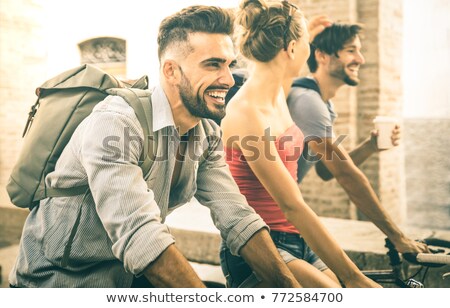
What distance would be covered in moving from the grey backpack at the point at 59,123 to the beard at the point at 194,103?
0.72 ft

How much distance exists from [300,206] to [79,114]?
121cm

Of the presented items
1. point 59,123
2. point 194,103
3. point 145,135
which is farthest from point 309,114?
point 59,123

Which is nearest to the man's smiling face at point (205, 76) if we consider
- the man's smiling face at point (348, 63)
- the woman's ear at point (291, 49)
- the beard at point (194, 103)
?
the beard at point (194, 103)

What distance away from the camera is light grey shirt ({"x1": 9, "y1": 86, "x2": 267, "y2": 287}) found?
188 centimetres

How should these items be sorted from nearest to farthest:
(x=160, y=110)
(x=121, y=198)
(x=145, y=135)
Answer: (x=121, y=198)
(x=145, y=135)
(x=160, y=110)

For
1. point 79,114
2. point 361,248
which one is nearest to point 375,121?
point 361,248

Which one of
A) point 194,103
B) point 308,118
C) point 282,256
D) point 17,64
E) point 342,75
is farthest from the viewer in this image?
point 17,64

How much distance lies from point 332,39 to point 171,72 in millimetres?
1033

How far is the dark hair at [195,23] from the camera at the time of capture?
2488 mm

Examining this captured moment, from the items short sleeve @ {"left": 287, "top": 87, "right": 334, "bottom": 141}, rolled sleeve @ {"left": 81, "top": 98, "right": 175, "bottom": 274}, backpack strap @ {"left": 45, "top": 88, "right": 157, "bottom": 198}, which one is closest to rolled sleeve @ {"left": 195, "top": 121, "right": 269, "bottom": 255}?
backpack strap @ {"left": 45, "top": 88, "right": 157, "bottom": 198}

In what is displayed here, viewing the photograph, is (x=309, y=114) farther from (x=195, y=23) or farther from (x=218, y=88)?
(x=195, y=23)

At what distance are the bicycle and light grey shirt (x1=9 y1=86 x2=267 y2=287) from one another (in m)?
0.86

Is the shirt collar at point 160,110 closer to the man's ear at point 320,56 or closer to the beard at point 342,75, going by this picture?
the man's ear at point 320,56

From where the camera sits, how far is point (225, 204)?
2.40 metres
